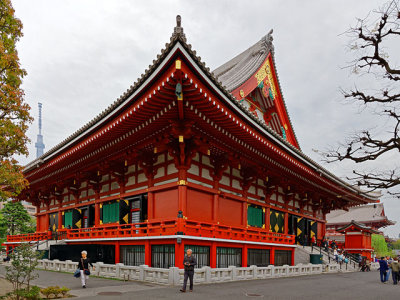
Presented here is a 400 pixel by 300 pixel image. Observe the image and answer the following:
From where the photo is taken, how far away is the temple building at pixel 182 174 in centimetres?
1428

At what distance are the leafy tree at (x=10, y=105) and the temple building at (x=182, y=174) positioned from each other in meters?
3.84

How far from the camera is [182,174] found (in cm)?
1719

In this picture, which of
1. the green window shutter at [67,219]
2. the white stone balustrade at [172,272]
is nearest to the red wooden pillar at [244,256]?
the white stone balustrade at [172,272]

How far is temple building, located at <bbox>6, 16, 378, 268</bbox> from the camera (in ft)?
46.9

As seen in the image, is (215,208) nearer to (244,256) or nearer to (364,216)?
(244,256)

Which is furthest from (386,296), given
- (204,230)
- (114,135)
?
(114,135)

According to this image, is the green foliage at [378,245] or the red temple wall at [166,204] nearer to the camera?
the red temple wall at [166,204]

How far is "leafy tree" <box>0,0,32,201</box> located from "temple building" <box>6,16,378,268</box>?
3.84 meters

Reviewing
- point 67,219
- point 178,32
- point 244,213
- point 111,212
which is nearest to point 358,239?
point 244,213

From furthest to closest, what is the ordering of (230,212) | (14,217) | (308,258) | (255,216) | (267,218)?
(14,217)
(308,258)
(267,218)
(255,216)
(230,212)

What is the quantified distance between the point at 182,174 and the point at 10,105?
8.10 metres

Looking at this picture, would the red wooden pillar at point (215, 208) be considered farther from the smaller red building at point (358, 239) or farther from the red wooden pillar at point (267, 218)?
the smaller red building at point (358, 239)

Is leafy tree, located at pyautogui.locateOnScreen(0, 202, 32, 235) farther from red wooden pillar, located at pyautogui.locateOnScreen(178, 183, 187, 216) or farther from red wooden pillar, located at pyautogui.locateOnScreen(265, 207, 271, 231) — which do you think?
red wooden pillar, located at pyautogui.locateOnScreen(178, 183, 187, 216)

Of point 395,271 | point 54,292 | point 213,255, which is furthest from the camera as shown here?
point 395,271
